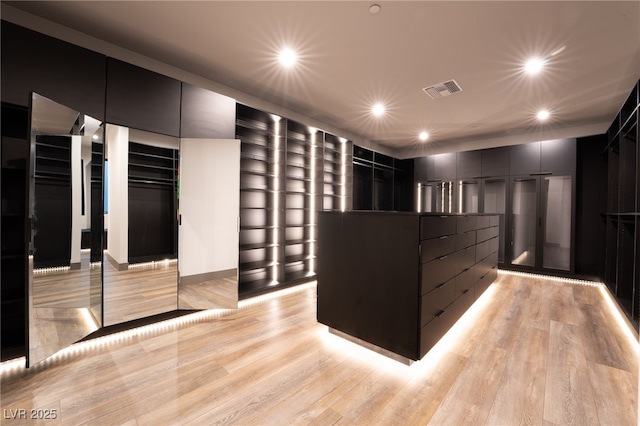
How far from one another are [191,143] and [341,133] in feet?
11.9

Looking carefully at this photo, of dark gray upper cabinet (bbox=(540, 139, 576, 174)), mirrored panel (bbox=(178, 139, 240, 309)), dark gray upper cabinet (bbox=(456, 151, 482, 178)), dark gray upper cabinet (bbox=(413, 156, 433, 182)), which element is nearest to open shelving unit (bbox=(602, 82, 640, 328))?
dark gray upper cabinet (bbox=(540, 139, 576, 174))

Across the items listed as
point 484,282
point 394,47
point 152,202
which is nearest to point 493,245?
point 484,282

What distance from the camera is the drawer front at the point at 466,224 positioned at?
276 cm

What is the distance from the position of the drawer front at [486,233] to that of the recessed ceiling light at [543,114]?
2.12 meters

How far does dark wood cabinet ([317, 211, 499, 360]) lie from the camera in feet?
6.78

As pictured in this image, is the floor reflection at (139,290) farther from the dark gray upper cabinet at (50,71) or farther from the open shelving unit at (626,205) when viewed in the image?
the open shelving unit at (626,205)

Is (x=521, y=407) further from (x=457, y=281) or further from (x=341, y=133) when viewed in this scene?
(x=341, y=133)

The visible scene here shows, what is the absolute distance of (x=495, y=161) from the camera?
18.9 feet

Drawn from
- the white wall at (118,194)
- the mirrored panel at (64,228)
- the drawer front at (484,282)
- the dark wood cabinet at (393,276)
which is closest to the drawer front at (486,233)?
the drawer front at (484,282)

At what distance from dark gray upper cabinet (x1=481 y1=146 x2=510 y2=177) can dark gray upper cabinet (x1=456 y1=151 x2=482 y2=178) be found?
98 mm

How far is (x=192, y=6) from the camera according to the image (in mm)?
2311

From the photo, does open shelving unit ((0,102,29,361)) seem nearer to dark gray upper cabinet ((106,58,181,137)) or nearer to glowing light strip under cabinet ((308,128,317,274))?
dark gray upper cabinet ((106,58,181,137))

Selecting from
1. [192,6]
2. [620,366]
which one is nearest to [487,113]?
[620,366]

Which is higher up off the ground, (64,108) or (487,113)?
(487,113)
